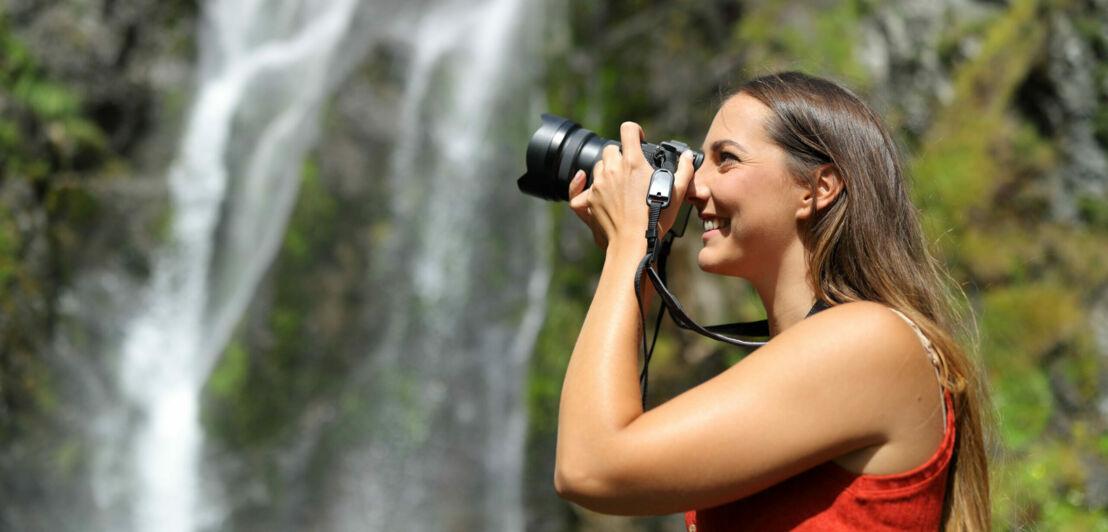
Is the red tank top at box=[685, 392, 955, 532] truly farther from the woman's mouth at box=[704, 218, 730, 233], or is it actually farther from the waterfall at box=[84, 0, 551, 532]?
the waterfall at box=[84, 0, 551, 532]

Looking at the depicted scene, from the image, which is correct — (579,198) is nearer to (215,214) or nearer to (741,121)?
(741,121)

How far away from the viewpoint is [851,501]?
1.08 metres

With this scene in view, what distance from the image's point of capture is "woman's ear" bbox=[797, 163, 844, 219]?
1.26m

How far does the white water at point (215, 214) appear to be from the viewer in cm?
708

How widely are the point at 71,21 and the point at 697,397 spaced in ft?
26.9

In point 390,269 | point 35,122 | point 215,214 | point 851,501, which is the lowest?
point 851,501

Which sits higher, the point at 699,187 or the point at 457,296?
the point at 457,296

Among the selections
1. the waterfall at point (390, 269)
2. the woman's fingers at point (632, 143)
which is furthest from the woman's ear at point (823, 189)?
the waterfall at point (390, 269)

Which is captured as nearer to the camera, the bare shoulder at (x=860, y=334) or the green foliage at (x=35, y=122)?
the bare shoulder at (x=860, y=334)

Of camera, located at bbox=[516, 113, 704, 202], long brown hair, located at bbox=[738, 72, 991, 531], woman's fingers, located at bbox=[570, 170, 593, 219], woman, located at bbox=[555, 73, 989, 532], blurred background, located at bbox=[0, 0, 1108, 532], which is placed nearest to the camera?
woman, located at bbox=[555, 73, 989, 532]

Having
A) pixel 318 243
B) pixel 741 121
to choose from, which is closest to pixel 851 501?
pixel 741 121

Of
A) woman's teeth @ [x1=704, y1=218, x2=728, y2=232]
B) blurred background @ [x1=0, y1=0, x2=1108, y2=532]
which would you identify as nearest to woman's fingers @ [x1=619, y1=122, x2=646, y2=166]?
woman's teeth @ [x1=704, y1=218, x2=728, y2=232]

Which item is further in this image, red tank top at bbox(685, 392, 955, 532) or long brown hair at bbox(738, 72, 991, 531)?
long brown hair at bbox(738, 72, 991, 531)

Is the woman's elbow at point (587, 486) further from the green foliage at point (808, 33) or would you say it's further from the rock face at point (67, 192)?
the rock face at point (67, 192)
